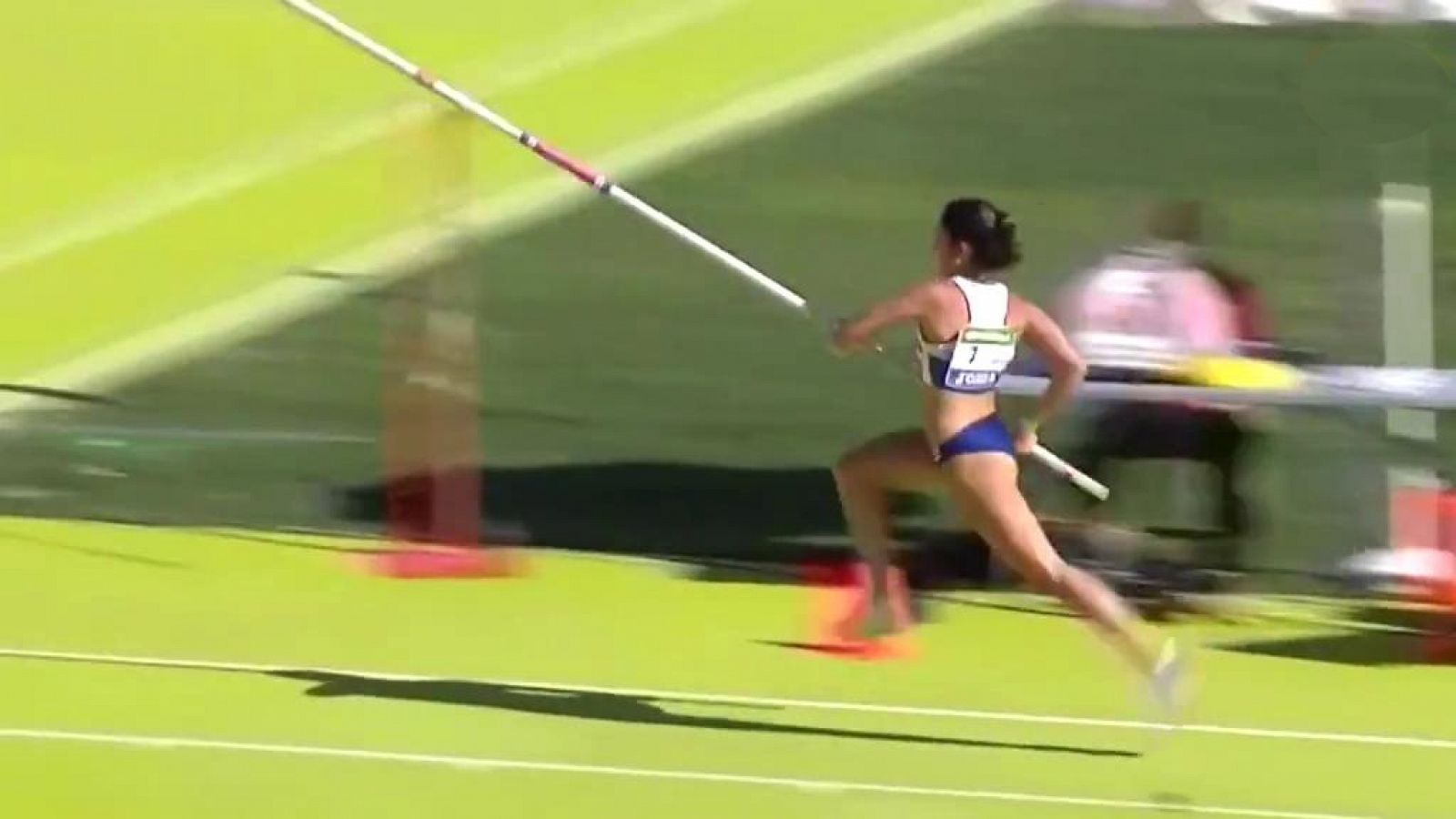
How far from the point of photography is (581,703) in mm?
8219

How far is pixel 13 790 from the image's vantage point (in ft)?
23.6

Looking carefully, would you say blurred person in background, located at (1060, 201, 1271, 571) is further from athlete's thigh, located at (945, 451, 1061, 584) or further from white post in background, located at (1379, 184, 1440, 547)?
athlete's thigh, located at (945, 451, 1061, 584)

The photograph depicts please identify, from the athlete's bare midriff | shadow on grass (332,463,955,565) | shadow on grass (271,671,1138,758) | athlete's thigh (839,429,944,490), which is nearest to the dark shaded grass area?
shadow on grass (332,463,955,565)

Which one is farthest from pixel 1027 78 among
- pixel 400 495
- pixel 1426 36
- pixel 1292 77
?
pixel 400 495

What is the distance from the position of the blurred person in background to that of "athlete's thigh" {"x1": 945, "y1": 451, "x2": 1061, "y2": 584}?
73.6 inches

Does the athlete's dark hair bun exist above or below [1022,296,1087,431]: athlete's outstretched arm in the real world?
above

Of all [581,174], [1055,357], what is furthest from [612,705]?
[581,174]

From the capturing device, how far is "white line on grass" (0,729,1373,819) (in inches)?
290

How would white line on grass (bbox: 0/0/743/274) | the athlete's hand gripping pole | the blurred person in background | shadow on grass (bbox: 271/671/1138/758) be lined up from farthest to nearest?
white line on grass (bbox: 0/0/743/274)
the blurred person in background
the athlete's hand gripping pole
shadow on grass (bbox: 271/671/1138/758)

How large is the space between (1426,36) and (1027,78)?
9.30m

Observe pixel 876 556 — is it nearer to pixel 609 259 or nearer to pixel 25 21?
pixel 609 259

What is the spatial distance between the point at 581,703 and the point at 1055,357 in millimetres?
1809

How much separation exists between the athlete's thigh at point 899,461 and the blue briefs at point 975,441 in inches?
3.9

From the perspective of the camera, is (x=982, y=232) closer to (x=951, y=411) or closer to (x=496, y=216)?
(x=951, y=411)
